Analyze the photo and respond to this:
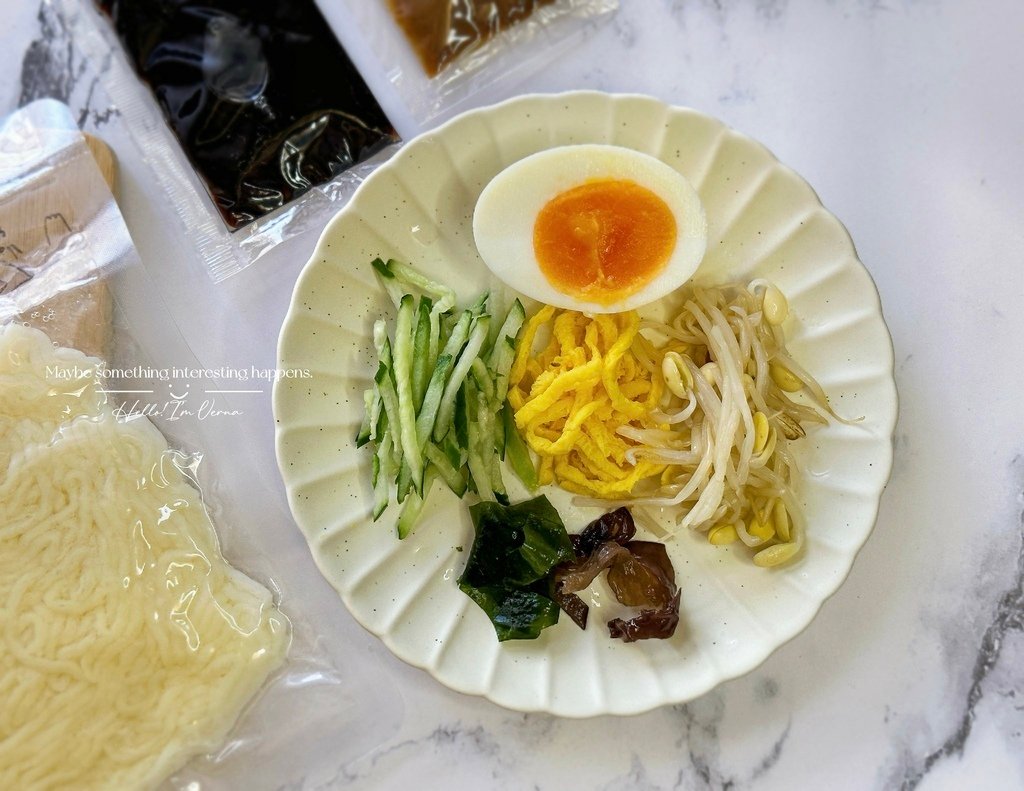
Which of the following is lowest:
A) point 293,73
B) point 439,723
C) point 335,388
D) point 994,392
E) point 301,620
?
point 994,392

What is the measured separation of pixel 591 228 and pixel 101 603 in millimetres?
1745

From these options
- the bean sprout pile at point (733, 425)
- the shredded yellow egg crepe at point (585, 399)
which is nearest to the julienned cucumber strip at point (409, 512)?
the shredded yellow egg crepe at point (585, 399)

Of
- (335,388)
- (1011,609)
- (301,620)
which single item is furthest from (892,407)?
(301,620)

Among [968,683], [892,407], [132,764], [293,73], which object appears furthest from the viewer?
[293,73]

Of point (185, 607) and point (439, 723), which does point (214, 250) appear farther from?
point (439, 723)

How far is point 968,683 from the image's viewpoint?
2.52 m

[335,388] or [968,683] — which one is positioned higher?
[335,388]

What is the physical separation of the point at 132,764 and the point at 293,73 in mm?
2234

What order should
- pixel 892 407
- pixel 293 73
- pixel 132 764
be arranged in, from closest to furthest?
1. pixel 132 764
2. pixel 892 407
3. pixel 293 73

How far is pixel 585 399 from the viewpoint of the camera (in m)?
2.38

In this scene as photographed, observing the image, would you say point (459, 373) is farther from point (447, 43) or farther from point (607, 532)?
point (447, 43)

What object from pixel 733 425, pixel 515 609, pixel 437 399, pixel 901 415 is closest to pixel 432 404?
pixel 437 399

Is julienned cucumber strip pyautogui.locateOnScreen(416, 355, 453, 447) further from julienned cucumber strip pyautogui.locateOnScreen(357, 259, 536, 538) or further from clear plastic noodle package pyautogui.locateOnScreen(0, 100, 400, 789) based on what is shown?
clear plastic noodle package pyautogui.locateOnScreen(0, 100, 400, 789)

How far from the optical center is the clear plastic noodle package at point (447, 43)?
2.76 meters
